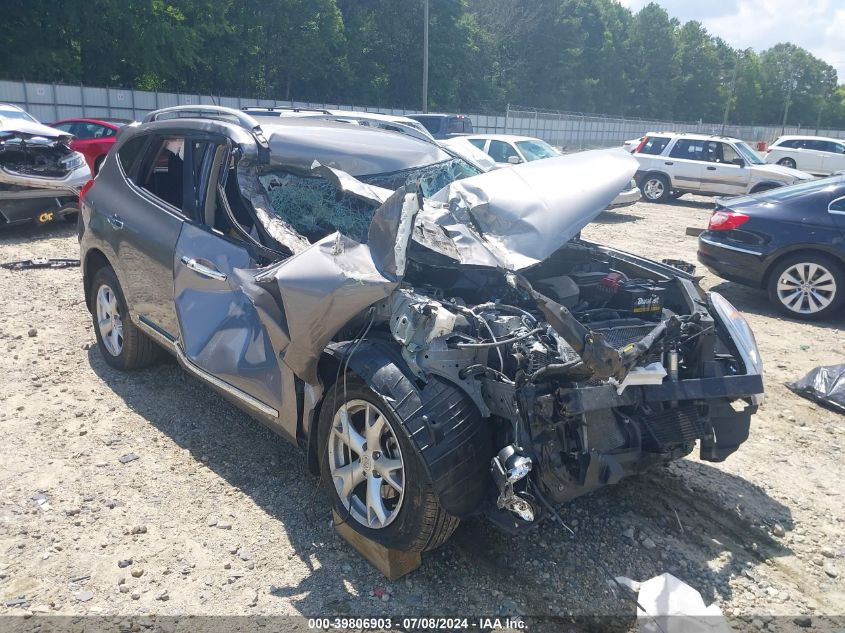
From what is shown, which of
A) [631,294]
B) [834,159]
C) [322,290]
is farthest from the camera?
[834,159]

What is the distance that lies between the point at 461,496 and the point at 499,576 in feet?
1.80

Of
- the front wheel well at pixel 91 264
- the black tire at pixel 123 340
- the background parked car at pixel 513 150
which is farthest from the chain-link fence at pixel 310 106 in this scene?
the black tire at pixel 123 340

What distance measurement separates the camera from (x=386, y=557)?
2.93 metres

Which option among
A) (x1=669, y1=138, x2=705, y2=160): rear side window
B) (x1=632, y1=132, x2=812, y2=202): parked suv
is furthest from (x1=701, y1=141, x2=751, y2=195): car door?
(x1=669, y1=138, x2=705, y2=160): rear side window

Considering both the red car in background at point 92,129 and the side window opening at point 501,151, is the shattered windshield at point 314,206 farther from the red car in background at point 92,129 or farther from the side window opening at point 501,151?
the red car in background at point 92,129

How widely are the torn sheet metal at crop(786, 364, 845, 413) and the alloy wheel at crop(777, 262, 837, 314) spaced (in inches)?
84.8

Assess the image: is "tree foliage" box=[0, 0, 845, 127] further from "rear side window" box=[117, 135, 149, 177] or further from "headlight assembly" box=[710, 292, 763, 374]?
"headlight assembly" box=[710, 292, 763, 374]

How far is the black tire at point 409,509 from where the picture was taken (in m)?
2.74

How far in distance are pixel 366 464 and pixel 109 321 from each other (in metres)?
3.02

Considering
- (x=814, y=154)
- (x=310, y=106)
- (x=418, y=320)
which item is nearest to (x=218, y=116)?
(x=418, y=320)

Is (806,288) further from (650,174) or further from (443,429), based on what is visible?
(650,174)

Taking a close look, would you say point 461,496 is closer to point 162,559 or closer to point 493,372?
point 493,372

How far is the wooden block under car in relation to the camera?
9.63 ft

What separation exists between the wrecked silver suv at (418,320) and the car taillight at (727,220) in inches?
149
